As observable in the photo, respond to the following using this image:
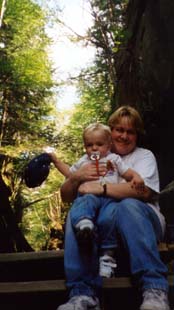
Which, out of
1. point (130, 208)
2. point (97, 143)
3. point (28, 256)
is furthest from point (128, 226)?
point (28, 256)

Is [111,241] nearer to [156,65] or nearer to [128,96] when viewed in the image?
[156,65]

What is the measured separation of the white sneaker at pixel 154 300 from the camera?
254 centimetres

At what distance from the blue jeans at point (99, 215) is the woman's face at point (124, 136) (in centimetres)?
72

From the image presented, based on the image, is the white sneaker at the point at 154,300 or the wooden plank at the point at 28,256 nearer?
the white sneaker at the point at 154,300

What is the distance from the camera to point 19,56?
2192 centimetres

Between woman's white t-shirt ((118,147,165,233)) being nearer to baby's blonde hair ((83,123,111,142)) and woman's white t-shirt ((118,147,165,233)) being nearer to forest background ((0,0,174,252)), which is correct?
baby's blonde hair ((83,123,111,142))

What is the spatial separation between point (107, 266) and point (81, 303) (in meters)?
0.48

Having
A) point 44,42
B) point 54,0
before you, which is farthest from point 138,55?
point 54,0

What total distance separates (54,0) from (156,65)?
2005 centimetres

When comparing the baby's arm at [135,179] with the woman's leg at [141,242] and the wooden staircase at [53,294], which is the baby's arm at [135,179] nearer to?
the woman's leg at [141,242]

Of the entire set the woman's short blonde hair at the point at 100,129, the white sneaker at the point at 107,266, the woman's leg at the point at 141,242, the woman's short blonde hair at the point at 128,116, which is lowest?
the white sneaker at the point at 107,266

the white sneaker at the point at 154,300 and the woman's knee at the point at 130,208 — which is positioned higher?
the woman's knee at the point at 130,208

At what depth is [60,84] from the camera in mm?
23984

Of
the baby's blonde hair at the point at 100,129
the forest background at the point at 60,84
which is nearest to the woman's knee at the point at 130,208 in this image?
the baby's blonde hair at the point at 100,129
